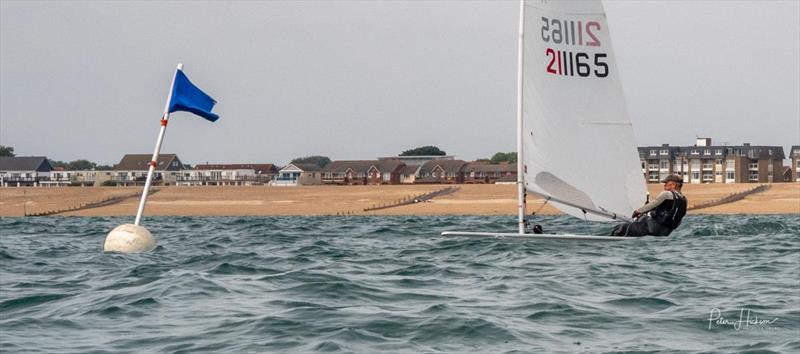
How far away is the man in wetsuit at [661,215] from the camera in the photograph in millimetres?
23516

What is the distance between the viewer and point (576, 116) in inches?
987

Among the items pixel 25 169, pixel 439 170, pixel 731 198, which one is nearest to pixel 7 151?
pixel 25 169

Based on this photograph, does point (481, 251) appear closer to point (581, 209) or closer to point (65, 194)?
point (581, 209)

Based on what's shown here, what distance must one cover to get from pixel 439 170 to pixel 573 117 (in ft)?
394

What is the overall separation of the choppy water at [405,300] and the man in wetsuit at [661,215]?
2593 millimetres

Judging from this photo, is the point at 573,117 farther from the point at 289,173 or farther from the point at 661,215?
the point at 289,173

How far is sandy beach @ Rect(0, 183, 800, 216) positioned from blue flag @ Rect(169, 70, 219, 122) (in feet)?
154

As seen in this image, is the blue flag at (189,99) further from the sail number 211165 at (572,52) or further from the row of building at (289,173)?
the row of building at (289,173)

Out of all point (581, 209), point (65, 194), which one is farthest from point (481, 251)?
point (65, 194)

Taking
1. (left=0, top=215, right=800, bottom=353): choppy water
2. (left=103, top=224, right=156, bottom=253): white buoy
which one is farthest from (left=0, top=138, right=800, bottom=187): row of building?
(left=0, top=215, right=800, bottom=353): choppy water

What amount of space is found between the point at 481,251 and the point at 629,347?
34.8 ft

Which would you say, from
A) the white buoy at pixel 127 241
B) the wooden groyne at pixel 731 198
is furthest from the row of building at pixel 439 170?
the white buoy at pixel 127 241

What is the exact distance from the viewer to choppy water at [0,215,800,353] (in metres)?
10.3

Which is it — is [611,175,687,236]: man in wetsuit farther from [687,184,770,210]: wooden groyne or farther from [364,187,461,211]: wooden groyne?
[364,187,461,211]: wooden groyne
